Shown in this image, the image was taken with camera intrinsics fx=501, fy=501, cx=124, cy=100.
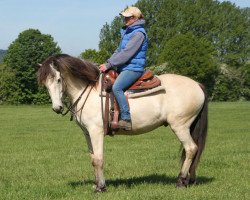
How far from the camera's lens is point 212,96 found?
286 ft

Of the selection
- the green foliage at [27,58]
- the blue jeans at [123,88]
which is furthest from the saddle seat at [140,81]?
the green foliage at [27,58]

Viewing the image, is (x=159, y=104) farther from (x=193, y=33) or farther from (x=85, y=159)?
(x=193, y=33)

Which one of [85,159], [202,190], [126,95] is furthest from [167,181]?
[85,159]

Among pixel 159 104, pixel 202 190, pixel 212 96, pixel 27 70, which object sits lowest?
pixel 212 96

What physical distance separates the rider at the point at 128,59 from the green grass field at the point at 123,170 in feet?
4.53

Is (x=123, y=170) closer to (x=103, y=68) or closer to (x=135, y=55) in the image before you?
(x=103, y=68)

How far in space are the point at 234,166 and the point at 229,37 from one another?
3247 inches

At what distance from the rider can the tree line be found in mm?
72805

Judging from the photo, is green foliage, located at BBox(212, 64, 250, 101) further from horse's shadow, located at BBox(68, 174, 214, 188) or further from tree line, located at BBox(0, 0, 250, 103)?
horse's shadow, located at BBox(68, 174, 214, 188)

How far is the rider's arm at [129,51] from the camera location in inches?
338

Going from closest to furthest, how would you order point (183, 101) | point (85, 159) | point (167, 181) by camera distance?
point (183, 101) → point (167, 181) → point (85, 159)

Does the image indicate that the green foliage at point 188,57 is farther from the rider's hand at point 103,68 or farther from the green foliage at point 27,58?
the rider's hand at point 103,68

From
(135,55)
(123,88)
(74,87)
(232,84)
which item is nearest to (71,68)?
(74,87)

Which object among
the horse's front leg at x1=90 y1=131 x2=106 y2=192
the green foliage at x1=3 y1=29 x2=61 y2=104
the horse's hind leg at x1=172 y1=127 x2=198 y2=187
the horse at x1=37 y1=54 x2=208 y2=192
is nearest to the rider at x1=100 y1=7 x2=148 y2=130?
the horse at x1=37 y1=54 x2=208 y2=192
